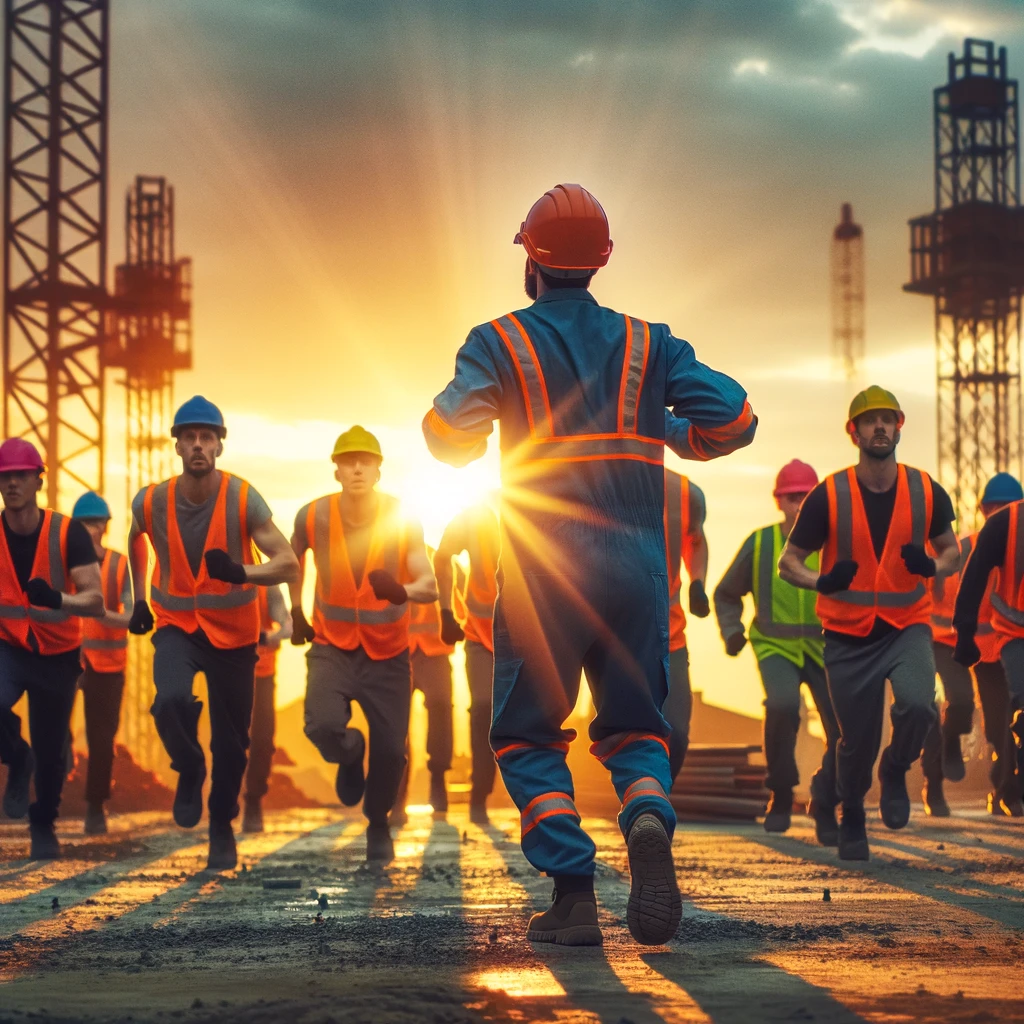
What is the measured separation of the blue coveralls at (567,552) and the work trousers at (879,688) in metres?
4.16

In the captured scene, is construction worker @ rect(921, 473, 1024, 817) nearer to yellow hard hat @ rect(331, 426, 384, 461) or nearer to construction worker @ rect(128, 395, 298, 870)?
yellow hard hat @ rect(331, 426, 384, 461)

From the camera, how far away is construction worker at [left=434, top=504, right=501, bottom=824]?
1471cm

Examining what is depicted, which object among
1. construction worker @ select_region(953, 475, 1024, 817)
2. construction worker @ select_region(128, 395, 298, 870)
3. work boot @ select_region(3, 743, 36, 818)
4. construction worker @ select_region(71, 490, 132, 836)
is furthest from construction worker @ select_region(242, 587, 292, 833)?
construction worker @ select_region(953, 475, 1024, 817)

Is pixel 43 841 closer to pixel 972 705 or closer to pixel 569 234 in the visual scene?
pixel 569 234

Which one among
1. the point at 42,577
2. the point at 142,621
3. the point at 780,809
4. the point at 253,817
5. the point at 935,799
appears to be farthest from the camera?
the point at 935,799

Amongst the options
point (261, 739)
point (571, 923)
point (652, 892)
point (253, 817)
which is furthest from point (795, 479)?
point (652, 892)

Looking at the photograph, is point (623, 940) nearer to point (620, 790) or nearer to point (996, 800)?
point (620, 790)

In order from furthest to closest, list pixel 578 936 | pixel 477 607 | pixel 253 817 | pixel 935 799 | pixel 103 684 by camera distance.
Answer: pixel 935 799 → pixel 253 817 → pixel 103 684 → pixel 477 607 → pixel 578 936

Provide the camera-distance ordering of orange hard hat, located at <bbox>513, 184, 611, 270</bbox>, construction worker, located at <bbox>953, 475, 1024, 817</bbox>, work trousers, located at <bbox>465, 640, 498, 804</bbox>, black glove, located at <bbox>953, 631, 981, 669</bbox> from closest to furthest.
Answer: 1. orange hard hat, located at <bbox>513, 184, 611, 270</bbox>
2. black glove, located at <bbox>953, 631, 981, 669</bbox>
3. construction worker, located at <bbox>953, 475, 1024, 817</bbox>
4. work trousers, located at <bbox>465, 640, 498, 804</bbox>

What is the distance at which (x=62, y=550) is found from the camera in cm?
1120

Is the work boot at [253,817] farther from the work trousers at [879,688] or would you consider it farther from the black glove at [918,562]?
the black glove at [918,562]

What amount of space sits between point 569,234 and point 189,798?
5407 mm

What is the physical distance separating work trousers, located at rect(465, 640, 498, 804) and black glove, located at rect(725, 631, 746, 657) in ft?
7.91

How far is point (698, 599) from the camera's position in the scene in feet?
39.4
